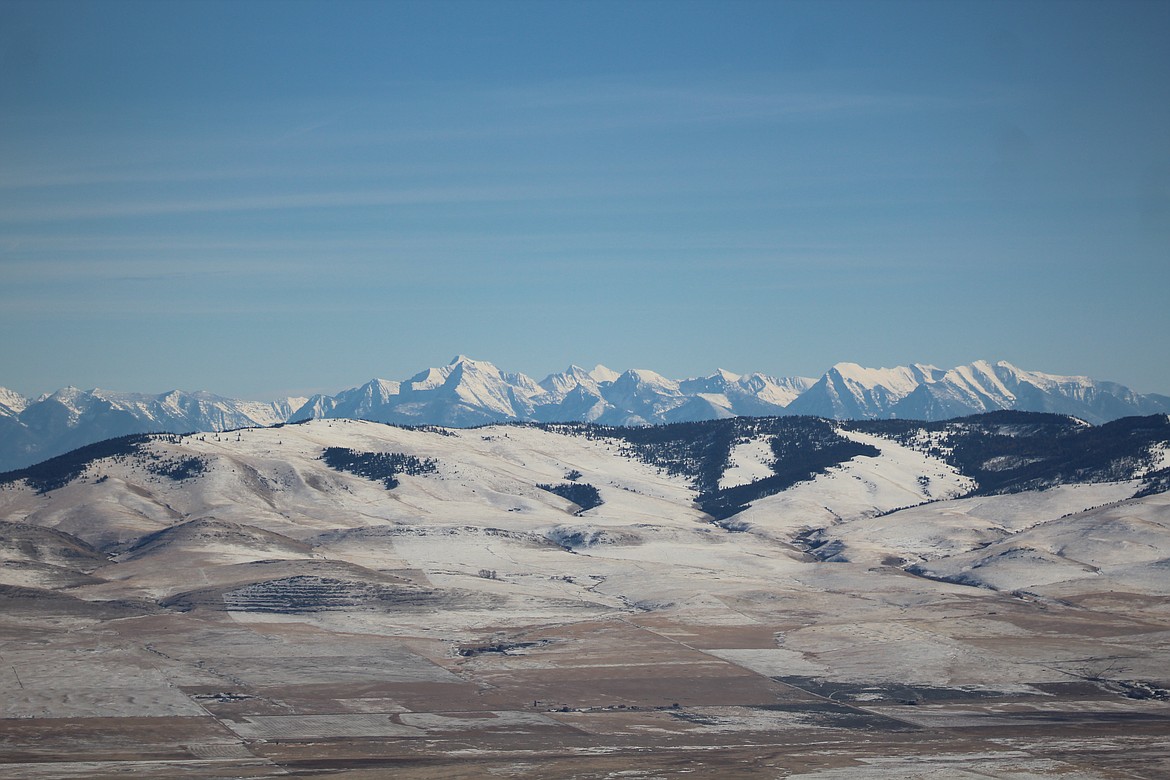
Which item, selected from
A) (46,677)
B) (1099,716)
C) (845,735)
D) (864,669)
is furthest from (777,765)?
(46,677)

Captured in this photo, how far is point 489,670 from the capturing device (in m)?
199

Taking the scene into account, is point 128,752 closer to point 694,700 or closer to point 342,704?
point 342,704

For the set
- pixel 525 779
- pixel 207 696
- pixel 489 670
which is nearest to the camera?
pixel 525 779

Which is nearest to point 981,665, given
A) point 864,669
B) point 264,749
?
point 864,669

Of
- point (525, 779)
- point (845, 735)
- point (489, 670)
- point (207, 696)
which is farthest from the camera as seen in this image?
point (489, 670)

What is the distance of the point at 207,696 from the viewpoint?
174375 mm

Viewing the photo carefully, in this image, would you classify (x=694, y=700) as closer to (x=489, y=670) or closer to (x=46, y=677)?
(x=489, y=670)

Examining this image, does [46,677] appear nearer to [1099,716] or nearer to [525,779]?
[525,779]

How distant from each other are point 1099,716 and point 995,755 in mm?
32019

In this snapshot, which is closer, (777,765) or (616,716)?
(777,765)

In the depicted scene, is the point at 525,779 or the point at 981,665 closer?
the point at 525,779

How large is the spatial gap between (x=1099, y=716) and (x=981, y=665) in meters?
36.4

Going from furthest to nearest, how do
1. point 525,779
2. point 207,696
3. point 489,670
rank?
point 489,670 < point 207,696 < point 525,779

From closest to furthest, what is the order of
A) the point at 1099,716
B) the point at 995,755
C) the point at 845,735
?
A: the point at 995,755, the point at 845,735, the point at 1099,716
